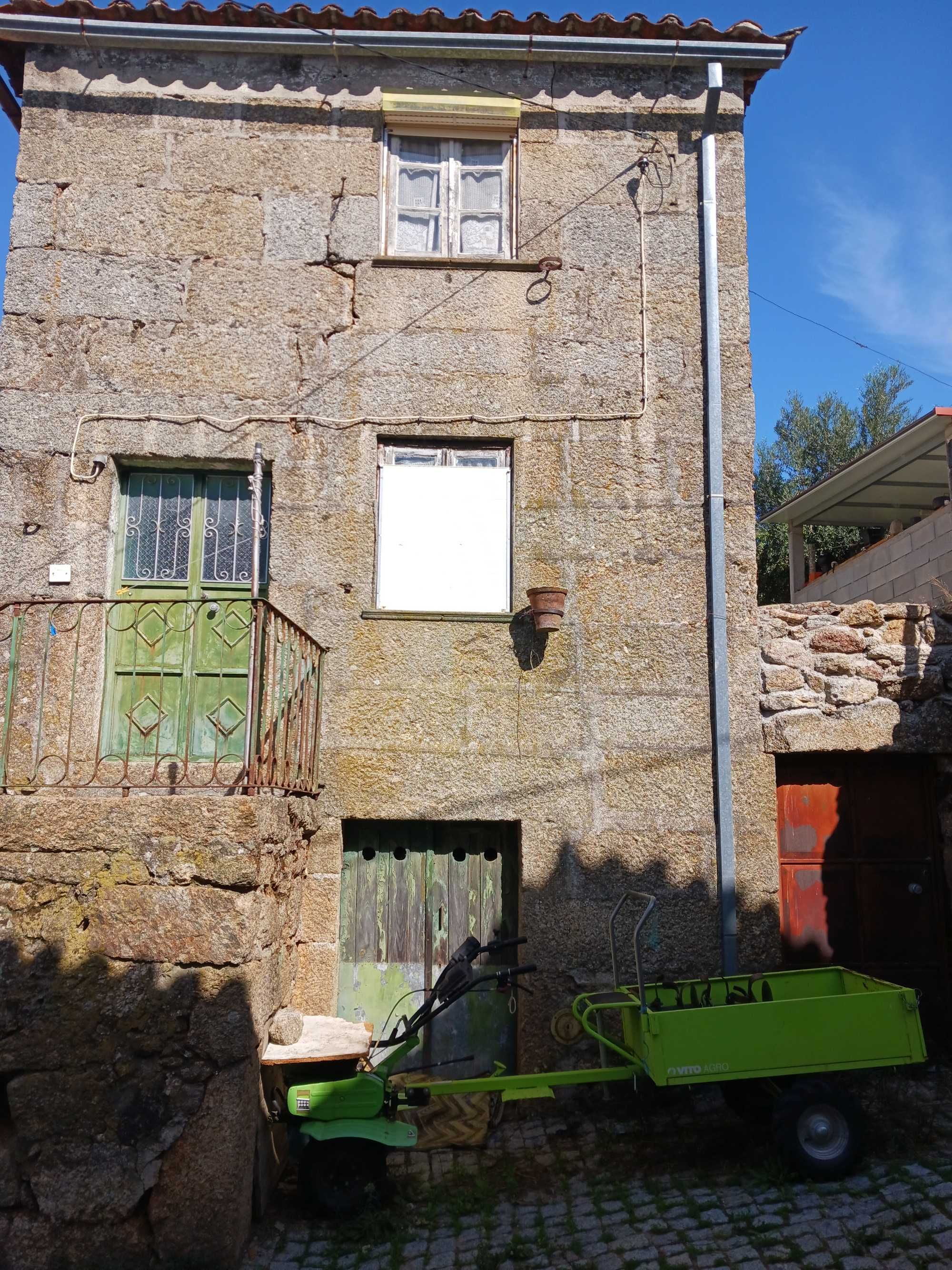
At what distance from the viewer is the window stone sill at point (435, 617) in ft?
20.3

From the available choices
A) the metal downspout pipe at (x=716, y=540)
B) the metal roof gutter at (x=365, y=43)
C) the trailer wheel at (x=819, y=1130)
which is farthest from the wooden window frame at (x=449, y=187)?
the trailer wheel at (x=819, y=1130)

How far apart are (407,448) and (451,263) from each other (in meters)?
1.26

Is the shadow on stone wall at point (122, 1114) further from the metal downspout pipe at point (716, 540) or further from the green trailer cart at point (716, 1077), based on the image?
the metal downspout pipe at point (716, 540)

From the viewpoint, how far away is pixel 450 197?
6828 mm

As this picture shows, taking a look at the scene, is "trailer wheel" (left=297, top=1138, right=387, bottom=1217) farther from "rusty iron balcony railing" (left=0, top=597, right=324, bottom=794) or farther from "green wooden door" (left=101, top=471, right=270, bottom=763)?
"green wooden door" (left=101, top=471, right=270, bottom=763)

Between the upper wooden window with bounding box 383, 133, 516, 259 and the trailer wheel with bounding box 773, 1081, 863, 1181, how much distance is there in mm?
5259

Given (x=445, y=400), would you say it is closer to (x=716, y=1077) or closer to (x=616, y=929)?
(x=616, y=929)

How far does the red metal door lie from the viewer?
20.6 feet

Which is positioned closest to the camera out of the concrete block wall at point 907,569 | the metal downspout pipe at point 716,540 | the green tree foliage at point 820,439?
the metal downspout pipe at point 716,540

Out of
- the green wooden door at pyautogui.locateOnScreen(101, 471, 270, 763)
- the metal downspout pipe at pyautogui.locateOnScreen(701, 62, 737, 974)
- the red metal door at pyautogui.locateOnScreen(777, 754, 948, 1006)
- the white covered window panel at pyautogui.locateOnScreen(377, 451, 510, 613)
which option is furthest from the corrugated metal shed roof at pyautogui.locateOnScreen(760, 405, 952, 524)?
the green wooden door at pyautogui.locateOnScreen(101, 471, 270, 763)

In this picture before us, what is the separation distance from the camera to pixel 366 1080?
466 cm

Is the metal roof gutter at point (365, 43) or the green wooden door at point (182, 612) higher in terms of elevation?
the metal roof gutter at point (365, 43)

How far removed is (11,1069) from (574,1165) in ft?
9.19

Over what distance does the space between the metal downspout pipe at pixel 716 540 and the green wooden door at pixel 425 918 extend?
1.26 meters
